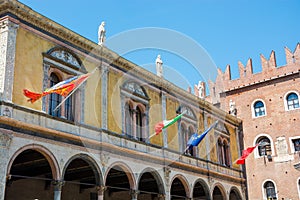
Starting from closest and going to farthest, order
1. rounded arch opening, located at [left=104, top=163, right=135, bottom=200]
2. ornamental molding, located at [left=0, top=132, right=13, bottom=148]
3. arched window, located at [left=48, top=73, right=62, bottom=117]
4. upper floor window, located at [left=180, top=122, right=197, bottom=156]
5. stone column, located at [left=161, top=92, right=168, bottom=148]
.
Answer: ornamental molding, located at [left=0, top=132, right=13, bottom=148]
arched window, located at [left=48, top=73, right=62, bottom=117]
rounded arch opening, located at [left=104, top=163, right=135, bottom=200]
stone column, located at [left=161, top=92, right=168, bottom=148]
upper floor window, located at [left=180, top=122, right=197, bottom=156]

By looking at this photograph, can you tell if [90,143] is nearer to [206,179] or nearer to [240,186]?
[206,179]

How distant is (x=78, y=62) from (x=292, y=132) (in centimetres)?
1483

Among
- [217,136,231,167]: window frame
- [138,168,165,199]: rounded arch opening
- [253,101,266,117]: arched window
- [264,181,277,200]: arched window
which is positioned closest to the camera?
[138,168,165,199]: rounded arch opening

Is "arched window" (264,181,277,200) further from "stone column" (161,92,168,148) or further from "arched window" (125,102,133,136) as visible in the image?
"arched window" (125,102,133,136)

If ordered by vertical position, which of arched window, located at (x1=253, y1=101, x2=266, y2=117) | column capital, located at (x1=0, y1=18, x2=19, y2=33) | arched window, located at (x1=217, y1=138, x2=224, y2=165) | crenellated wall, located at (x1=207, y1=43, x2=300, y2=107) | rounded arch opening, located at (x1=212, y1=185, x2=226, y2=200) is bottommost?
rounded arch opening, located at (x1=212, y1=185, x2=226, y2=200)

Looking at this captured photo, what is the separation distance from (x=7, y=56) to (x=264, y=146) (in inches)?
700

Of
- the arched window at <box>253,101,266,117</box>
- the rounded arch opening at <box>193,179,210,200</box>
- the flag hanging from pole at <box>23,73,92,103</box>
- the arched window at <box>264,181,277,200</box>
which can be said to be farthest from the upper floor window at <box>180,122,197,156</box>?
the flag hanging from pole at <box>23,73,92,103</box>

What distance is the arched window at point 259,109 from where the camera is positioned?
25.6 meters

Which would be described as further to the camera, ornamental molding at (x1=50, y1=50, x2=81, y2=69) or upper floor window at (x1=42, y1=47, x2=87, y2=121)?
ornamental molding at (x1=50, y1=50, x2=81, y2=69)

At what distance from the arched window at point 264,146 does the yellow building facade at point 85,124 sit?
13.1 ft

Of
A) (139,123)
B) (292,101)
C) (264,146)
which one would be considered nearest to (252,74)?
(292,101)

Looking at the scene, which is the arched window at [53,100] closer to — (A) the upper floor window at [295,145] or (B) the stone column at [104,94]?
(B) the stone column at [104,94]

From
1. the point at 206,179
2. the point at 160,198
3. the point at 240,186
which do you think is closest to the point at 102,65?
the point at 160,198

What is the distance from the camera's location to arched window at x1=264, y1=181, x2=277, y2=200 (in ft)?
78.9
